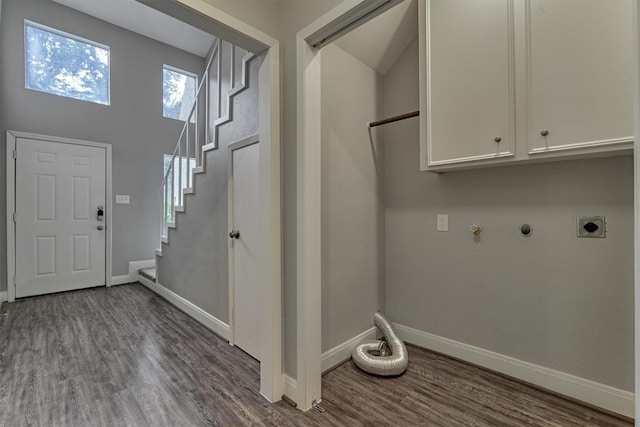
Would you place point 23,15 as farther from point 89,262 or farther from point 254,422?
point 254,422

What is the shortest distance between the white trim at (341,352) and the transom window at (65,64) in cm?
477

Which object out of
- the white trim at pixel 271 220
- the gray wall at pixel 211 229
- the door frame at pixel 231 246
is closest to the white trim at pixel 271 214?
the white trim at pixel 271 220

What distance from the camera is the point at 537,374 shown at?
1852 mm

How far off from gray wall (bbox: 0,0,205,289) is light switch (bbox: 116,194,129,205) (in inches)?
2.3

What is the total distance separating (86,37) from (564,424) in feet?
21.3

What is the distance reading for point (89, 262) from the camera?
13.5 feet

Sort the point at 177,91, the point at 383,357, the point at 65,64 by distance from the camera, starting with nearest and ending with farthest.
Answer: the point at 383,357 → the point at 65,64 → the point at 177,91

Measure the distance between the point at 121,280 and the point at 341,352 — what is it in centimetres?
387

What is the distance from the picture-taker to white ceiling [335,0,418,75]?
2180 mm

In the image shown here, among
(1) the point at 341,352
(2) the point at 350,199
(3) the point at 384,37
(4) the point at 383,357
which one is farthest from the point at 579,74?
(1) the point at 341,352

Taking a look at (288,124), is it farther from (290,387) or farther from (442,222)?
(290,387)

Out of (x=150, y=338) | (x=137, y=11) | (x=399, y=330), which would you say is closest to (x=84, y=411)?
(x=150, y=338)

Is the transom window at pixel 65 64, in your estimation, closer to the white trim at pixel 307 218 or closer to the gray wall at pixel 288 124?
the gray wall at pixel 288 124

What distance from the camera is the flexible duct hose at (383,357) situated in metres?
1.96
